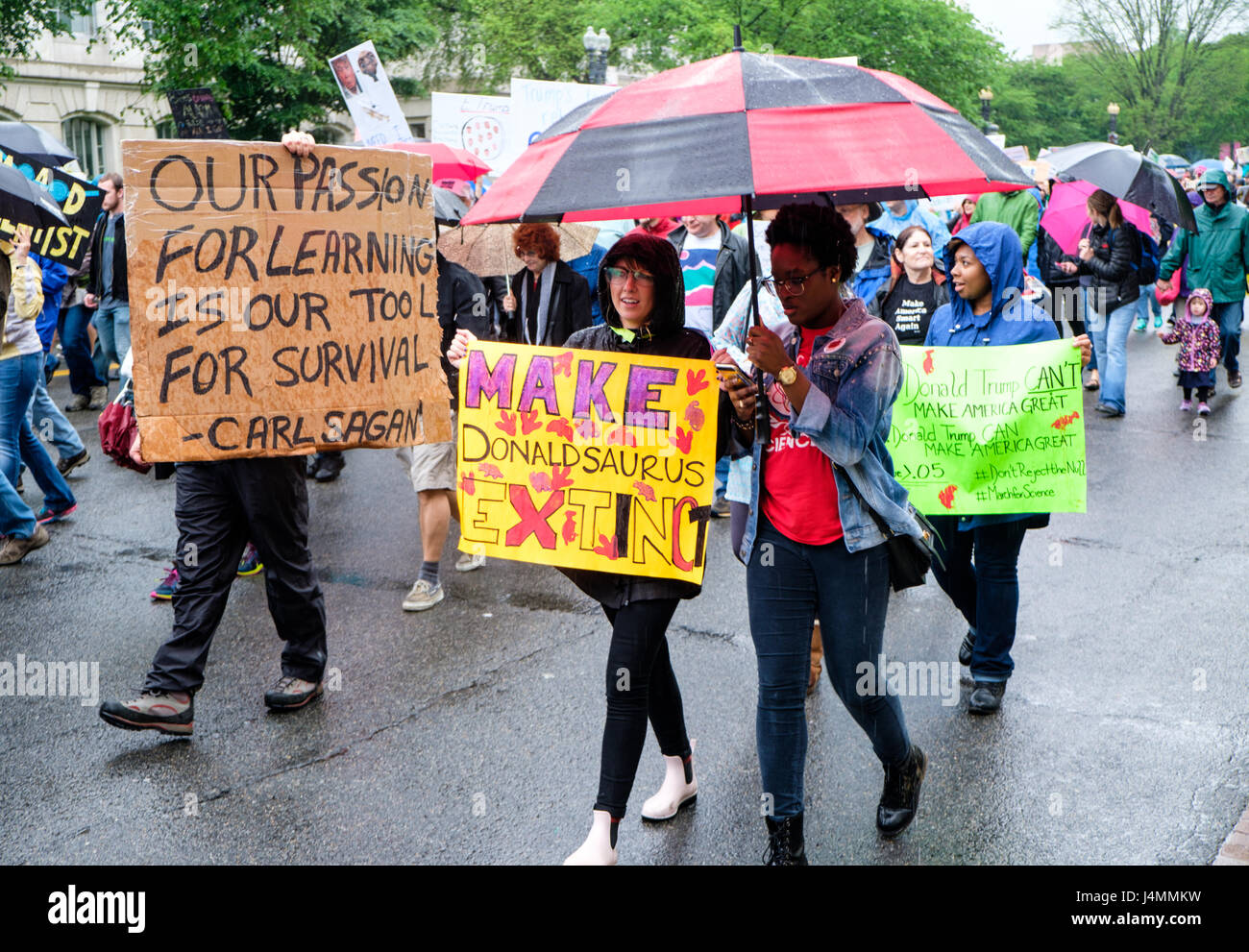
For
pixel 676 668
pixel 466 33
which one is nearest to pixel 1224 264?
pixel 676 668

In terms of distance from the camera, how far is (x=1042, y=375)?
4.97 m

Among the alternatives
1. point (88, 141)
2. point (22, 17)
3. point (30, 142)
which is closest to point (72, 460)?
point (30, 142)

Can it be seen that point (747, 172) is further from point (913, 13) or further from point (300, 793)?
point (913, 13)

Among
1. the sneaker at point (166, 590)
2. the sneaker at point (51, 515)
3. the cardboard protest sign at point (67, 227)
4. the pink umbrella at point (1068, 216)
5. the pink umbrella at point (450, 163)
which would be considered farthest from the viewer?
the pink umbrella at point (450, 163)

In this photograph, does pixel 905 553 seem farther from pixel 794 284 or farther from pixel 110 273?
pixel 110 273

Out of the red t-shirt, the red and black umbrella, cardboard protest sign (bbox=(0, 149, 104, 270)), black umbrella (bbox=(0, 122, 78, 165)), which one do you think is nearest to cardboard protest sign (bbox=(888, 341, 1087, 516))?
the red t-shirt

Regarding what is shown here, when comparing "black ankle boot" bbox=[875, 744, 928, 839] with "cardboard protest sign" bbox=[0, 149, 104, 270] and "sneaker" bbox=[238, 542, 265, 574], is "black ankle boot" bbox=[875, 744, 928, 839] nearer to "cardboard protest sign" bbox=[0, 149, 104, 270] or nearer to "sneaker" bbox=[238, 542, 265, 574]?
"sneaker" bbox=[238, 542, 265, 574]

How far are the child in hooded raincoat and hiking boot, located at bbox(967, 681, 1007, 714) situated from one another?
7422 mm

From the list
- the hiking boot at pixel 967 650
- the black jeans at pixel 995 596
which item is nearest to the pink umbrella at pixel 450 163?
the hiking boot at pixel 967 650

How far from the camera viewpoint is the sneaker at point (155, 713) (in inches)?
178

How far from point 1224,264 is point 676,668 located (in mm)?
8843

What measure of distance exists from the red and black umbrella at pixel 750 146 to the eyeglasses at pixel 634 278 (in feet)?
1.19

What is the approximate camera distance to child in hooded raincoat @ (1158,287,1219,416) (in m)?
11.2

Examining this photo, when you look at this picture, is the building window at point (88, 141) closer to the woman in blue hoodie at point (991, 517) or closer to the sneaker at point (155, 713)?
the sneaker at point (155, 713)
